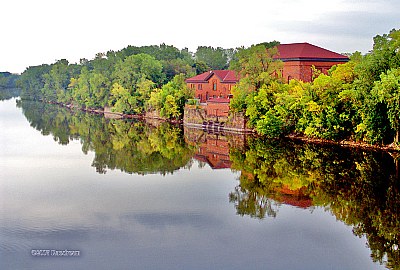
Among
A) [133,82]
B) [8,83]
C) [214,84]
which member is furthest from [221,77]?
[8,83]

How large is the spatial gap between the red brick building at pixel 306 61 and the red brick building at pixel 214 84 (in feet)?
24.6

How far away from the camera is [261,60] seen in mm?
37750

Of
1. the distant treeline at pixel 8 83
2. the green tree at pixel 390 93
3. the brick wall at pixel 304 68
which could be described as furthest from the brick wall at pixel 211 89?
the distant treeline at pixel 8 83

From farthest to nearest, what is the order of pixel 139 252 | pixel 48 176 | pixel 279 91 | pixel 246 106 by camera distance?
1. pixel 246 106
2. pixel 279 91
3. pixel 48 176
4. pixel 139 252

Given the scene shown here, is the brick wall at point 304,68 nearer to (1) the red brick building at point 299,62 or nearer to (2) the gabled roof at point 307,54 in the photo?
(1) the red brick building at point 299,62

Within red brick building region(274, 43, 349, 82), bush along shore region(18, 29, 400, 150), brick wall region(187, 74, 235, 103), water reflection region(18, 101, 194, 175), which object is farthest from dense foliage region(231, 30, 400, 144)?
brick wall region(187, 74, 235, 103)

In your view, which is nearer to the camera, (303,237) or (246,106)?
(303,237)

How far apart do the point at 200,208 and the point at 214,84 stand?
36693mm

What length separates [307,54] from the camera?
43656mm

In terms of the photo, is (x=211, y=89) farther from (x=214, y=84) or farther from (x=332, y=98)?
(x=332, y=98)

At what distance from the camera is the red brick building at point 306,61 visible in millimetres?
43406

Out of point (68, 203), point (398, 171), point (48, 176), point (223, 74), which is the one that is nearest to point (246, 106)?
point (223, 74)

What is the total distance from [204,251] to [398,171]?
42.9 feet

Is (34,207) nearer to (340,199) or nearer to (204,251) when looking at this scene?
(204,251)
